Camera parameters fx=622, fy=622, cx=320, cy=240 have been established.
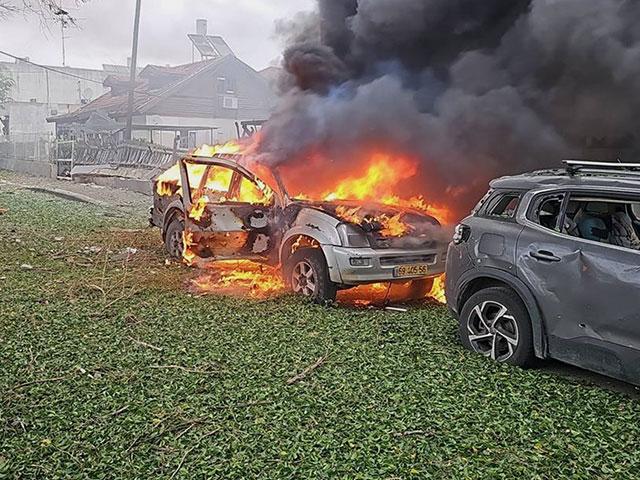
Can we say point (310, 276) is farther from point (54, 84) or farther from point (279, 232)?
point (54, 84)

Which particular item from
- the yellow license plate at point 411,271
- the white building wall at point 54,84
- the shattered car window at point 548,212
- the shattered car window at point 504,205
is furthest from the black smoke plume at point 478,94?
the white building wall at point 54,84

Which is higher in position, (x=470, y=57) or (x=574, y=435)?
(x=470, y=57)

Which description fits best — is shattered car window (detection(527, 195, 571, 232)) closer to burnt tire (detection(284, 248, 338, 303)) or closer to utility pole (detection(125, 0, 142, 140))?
burnt tire (detection(284, 248, 338, 303))

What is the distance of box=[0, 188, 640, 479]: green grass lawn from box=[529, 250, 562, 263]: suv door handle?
931 millimetres

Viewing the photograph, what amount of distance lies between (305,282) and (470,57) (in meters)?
5.14

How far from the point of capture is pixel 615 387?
15.9 ft

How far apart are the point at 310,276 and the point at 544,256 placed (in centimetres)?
320

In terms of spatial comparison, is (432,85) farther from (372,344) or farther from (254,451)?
(254,451)

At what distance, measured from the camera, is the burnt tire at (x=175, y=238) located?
384 inches

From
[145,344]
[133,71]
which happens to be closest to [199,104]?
[133,71]

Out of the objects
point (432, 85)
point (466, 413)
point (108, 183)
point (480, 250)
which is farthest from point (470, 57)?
point (108, 183)

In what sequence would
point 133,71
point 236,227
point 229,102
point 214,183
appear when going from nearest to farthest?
point 236,227 < point 214,183 < point 133,71 < point 229,102

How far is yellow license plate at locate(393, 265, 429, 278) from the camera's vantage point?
23.5ft

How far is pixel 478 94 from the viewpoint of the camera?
9.91 metres
